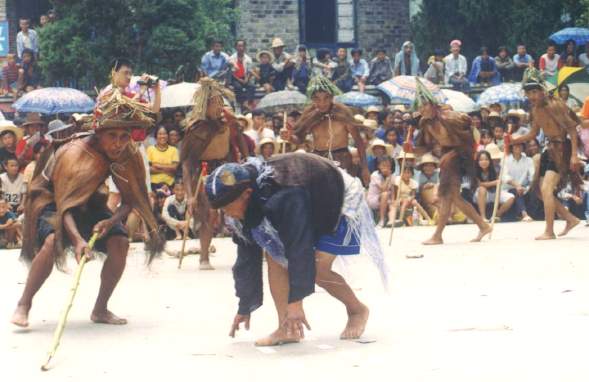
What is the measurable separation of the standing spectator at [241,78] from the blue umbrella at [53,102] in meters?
3.80

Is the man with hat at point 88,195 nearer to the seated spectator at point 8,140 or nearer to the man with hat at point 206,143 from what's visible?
the man with hat at point 206,143

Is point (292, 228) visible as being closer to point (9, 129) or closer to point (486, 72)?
point (9, 129)

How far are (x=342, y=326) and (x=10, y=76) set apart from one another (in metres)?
16.3

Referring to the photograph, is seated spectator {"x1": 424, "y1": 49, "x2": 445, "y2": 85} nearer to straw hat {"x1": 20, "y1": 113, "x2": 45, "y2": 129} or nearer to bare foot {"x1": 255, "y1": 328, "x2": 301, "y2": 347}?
straw hat {"x1": 20, "y1": 113, "x2": 45, "y2": 129}

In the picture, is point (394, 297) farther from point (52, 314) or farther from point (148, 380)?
point (148, 380)

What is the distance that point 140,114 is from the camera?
9.37 metres

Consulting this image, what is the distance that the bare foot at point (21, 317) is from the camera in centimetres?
941

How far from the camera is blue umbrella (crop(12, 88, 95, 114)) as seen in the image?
66.4ft

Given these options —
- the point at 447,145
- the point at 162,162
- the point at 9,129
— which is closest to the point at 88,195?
the point at 447,145

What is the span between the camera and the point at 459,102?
73.9 feet

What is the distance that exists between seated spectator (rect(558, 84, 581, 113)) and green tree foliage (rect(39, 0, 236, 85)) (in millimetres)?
6112

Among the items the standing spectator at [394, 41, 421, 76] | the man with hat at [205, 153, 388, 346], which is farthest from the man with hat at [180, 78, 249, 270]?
the standing spectator at [394, 41, 421, 76]

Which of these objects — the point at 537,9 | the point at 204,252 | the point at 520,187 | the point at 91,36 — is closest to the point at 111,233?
the point at 204,252

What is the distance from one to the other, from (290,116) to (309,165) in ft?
44.0
